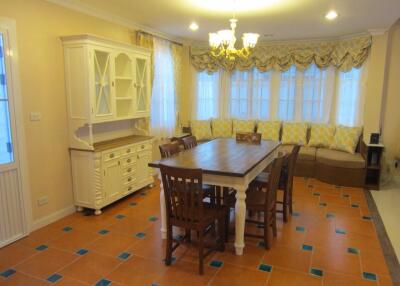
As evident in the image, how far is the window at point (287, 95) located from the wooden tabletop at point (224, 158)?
217 cm

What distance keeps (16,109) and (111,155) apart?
47.3 inches

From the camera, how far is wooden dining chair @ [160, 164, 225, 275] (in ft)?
8.13

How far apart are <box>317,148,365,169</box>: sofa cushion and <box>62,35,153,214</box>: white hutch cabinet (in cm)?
293

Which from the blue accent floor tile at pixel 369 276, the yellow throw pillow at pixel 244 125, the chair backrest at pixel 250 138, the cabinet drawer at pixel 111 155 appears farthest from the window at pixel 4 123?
the yellow throw pillow at pixel 244 125

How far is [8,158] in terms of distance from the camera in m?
3.05

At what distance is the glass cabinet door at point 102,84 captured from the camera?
374 cm

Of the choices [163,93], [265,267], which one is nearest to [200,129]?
[163,93]

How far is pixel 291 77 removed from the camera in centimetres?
604

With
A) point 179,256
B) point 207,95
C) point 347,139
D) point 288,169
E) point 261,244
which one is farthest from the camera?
point 207,95

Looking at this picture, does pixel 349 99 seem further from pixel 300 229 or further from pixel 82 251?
pixel 82 251

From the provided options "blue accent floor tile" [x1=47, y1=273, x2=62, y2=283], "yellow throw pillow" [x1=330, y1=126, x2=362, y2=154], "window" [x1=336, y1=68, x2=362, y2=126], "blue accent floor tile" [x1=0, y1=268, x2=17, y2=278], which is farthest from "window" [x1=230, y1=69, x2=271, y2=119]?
"blue accent floor tile" [x1=0, y1=268, x2=17, y2=278]

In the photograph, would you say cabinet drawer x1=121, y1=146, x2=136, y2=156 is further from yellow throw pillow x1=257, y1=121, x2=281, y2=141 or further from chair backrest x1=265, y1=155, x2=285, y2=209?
yellow throw pillow x1=257, y1=121, x2=281, y2=141

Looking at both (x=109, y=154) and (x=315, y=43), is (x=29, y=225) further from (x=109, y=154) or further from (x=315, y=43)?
(x=315, y=43)

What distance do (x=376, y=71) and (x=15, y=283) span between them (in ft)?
18.5
